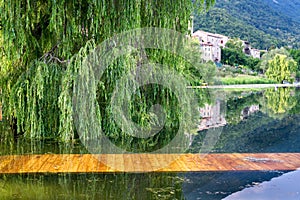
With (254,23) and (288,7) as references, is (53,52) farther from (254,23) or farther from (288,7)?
(288,7)

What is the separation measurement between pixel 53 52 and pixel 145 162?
6.10 feet

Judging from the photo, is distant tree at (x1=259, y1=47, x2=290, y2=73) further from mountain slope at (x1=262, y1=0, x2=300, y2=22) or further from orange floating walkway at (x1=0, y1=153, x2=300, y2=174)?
orange floating walkway at (x1=0, y1=153, x2=300, y2=174)

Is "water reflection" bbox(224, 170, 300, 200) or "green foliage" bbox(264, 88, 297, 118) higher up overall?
"green foliage" bbox(264, 88, 297, 118)

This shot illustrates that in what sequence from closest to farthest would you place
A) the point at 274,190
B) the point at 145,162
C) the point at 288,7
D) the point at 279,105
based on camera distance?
the point at 274,190 < the point at 145,162 < the point at 279,105 < the point at 288,7

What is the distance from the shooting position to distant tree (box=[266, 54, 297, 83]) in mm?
31375

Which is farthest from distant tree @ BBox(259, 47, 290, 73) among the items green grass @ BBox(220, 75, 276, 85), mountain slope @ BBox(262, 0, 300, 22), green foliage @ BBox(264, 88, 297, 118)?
green foliage @ BBox(264, 88, 297, 118)

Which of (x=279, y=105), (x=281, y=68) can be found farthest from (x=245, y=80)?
(x=279, y=105)

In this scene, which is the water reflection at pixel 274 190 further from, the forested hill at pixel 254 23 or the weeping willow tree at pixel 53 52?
the forested hill at pixel 254 23

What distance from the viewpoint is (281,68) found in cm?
3203

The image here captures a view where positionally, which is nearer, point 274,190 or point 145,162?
point 274,190

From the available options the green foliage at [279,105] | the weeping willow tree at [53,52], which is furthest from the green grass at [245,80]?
the weeping willow tree at [53,52]

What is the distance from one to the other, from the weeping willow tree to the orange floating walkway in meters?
0.49

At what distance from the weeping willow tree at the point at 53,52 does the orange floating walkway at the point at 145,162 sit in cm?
49

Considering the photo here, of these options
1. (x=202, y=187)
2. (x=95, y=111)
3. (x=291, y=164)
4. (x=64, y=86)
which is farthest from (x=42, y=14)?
(x=291, y=164)
